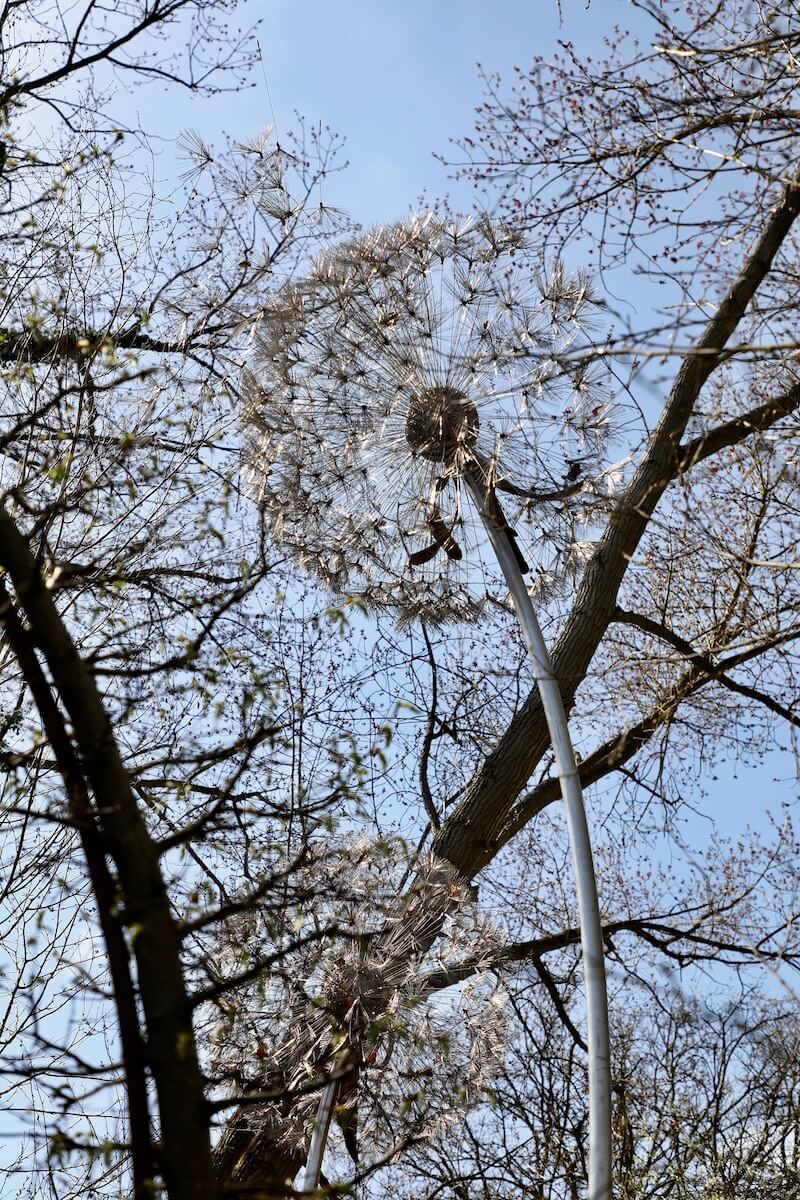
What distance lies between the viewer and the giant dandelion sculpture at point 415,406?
4.91m

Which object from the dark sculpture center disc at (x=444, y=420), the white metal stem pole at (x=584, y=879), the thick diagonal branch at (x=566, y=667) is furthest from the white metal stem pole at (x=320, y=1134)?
the dark sculpture center disc at (x=444, y=420)

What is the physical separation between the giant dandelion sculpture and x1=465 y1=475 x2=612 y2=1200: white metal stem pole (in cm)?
2

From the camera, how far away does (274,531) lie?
17.6 ft

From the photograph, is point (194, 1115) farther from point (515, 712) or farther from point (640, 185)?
point (515, 712)

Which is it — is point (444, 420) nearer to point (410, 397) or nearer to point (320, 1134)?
point (410, 397)

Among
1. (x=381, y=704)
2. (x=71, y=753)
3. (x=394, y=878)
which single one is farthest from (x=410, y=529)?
(x=71, y=753)

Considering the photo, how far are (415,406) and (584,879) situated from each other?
2.11 m

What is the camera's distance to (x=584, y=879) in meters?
4.14

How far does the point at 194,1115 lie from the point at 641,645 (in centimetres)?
642

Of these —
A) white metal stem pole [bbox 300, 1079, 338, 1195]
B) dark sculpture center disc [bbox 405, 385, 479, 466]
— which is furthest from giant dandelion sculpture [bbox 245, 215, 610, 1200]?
white metal stem pole [bbox 300, 1079, 338, 1195]

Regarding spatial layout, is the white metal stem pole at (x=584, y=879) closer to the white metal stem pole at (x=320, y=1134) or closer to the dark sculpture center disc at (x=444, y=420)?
the dark sculpture center disc at (x=444, y=420)

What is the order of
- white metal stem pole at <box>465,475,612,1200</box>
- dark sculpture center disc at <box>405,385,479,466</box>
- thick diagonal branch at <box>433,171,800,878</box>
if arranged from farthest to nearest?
thick diagonal branch at <box>433,171,800,878</box>
dark sculpture center disc at <box>405,385,479,466</box>
white metal stem pole at <box>465,475,612,1200</box>

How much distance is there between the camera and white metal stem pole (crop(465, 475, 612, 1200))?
3699mm

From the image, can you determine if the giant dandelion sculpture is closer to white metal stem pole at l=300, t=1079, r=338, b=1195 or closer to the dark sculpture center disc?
the dark sculpture center disc
